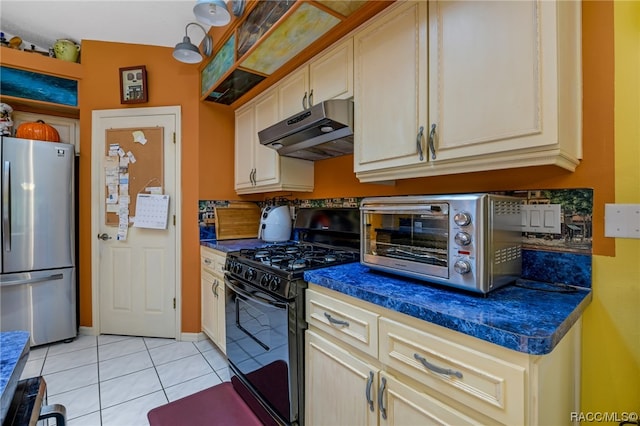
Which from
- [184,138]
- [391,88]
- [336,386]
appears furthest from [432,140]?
[184,138]

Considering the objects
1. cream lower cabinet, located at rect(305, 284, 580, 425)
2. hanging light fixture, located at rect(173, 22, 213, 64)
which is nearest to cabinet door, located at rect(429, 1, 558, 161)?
cream lower cabinet, located at rect(305, 284, 580, 425)

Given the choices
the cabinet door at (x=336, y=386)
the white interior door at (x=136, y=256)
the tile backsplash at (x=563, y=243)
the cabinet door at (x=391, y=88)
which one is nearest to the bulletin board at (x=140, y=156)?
the white interior door at (x=136, y=256)

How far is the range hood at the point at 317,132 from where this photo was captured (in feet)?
4.92

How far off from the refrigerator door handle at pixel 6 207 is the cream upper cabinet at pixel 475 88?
2.88 metres

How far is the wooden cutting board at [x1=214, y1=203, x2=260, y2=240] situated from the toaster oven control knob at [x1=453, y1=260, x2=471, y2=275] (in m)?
2.17

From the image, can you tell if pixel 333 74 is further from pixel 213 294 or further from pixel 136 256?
pixel 136 256

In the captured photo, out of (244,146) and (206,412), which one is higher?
(244,146)

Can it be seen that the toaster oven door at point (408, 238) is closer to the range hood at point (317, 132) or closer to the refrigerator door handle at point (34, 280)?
the range hood at point (317, 132)

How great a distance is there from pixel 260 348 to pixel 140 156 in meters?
2.10

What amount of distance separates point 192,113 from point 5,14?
1.55 metres

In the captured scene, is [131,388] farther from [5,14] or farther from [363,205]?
[5,14]

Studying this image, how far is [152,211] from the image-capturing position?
2631 millimetres

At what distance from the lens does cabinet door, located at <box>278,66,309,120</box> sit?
1.85 metres

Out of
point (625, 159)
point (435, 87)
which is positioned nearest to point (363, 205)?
point (435, 87)
